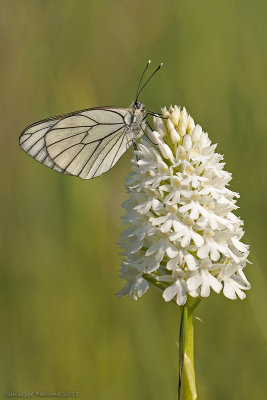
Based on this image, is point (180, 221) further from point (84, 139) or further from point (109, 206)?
point (109, 206)


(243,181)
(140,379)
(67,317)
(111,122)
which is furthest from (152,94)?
(140,379)

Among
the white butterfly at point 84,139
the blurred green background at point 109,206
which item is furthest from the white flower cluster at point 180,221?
the blurred green background at point 109,206

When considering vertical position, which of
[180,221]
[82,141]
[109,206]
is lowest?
[180,221]

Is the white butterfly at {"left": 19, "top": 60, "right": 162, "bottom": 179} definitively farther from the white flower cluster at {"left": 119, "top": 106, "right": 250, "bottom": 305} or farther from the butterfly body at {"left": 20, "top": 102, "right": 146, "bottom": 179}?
the white flower cluster at {"left": 119, "top": 106, "right": 250, "bottom": 305}

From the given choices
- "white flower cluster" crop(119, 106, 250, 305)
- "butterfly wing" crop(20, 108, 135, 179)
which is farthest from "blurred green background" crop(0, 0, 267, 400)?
"white flower cluster" crop(119, 106, 250, 305)

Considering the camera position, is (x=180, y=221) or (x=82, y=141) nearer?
(x=180, y=221)

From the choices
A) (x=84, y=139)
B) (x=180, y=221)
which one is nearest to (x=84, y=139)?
(x=84, y=139)
